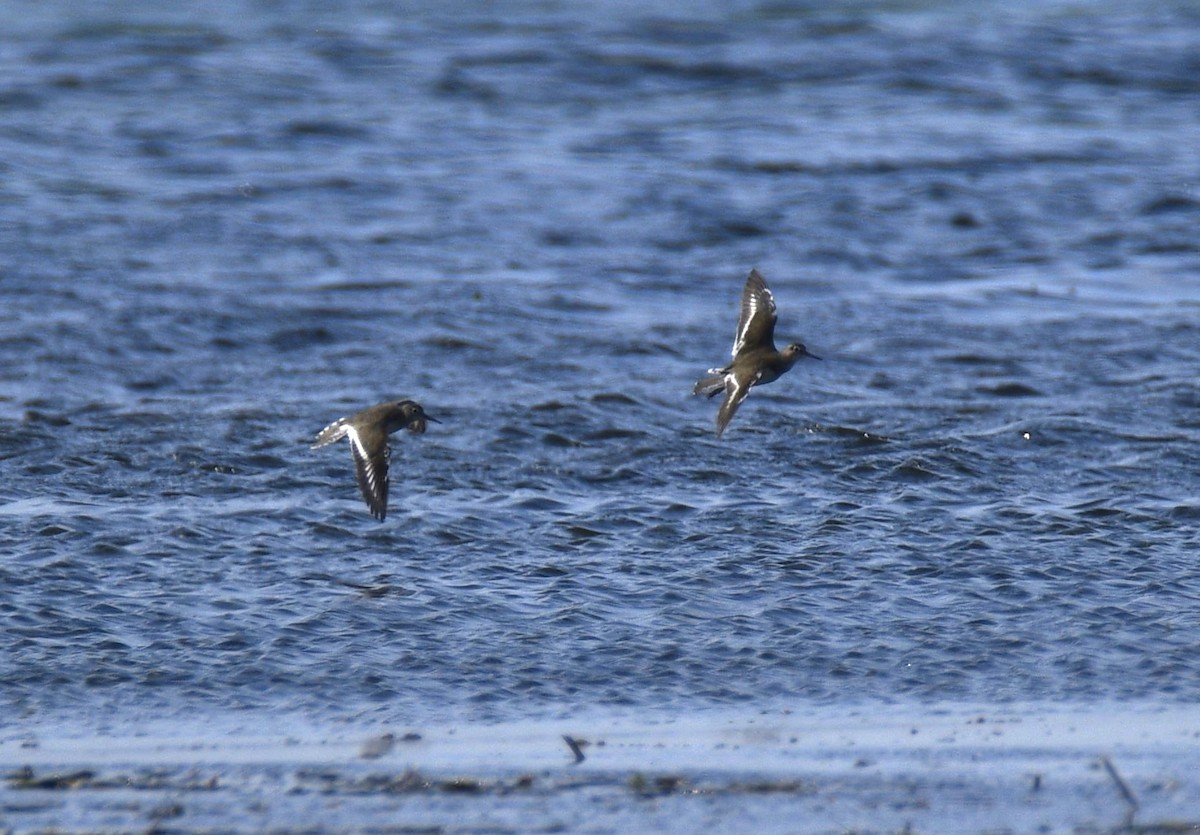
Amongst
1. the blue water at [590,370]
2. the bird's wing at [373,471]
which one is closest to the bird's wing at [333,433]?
the bird's wing at [373,471]

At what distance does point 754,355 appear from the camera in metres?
9.41

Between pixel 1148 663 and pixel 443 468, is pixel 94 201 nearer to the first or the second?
pixel 443 468

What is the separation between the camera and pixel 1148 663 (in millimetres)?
7430

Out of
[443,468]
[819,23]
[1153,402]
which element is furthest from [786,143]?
[443,468]

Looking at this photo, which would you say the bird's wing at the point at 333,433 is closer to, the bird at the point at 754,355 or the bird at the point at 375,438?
the bird at the point at 375,438

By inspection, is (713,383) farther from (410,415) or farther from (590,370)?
(590,370)

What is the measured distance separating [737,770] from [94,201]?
12.1 metres

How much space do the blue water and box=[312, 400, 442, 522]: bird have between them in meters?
0.42

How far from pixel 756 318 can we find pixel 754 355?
0.28 meters

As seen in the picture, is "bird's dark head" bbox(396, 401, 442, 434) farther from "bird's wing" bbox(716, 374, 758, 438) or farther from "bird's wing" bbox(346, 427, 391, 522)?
"bird's wing" bbox(716, 374, 758, 438)

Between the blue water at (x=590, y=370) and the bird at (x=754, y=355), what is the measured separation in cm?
70

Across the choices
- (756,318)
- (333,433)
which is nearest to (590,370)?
(756,318)

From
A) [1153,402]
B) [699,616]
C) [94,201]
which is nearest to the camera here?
[699,616]

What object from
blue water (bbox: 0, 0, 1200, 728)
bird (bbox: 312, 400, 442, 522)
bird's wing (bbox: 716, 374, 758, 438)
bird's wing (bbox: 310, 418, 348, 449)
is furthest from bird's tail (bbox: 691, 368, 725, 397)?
bird's wing (bbox: 310, 418, 348, 449)
